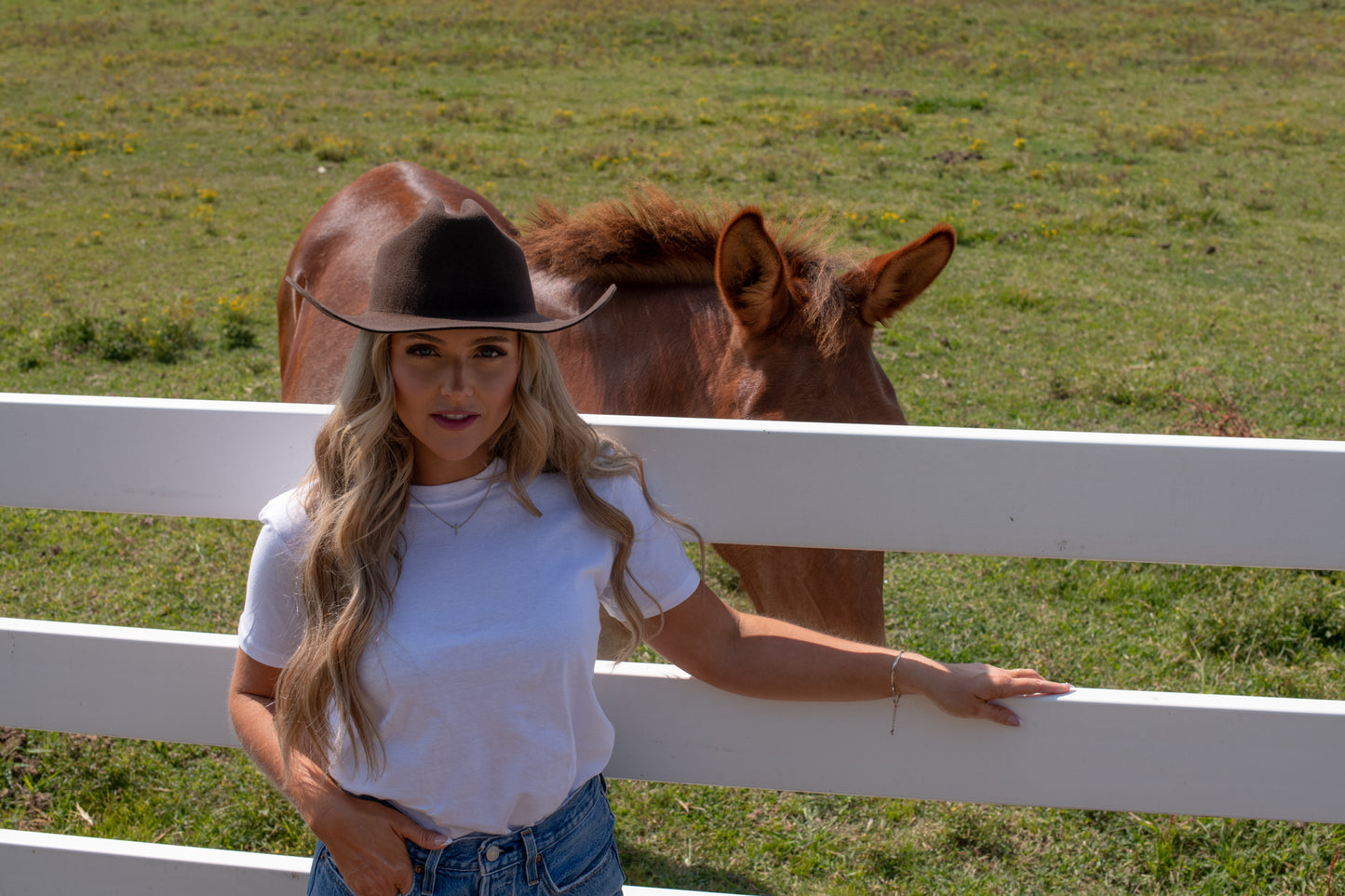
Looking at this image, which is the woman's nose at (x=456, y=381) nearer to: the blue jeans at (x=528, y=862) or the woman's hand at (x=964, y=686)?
the blue jeans at (x=528, y=862)

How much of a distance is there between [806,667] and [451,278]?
2.70ft

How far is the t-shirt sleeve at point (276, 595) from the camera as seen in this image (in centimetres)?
155

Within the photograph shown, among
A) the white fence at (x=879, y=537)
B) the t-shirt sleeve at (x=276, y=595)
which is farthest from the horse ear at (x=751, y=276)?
the t-shirt sleeve at (x=276, y=595)

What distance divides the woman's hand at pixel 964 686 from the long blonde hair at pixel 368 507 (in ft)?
1.40

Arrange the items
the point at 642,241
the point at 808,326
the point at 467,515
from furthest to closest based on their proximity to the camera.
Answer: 1. the point at 642,241
2. the point at 808,326
3. the point at 467,515

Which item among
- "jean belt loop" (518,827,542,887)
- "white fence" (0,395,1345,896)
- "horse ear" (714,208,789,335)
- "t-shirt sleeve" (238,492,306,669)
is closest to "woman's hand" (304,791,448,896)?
"jean belt loop" (518,827,542,887)

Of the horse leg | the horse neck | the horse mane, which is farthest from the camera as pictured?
the horse mane

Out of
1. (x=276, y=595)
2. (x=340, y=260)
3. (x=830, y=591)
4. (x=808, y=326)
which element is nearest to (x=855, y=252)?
(x=808, y=326)

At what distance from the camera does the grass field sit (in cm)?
300

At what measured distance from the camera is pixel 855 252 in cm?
260

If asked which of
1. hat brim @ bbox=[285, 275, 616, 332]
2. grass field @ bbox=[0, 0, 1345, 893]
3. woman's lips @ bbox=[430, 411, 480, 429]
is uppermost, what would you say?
hat brim @ bbox=[285, 275, 616, 332]

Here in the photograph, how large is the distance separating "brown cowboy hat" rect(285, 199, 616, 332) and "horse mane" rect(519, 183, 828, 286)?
1.14m

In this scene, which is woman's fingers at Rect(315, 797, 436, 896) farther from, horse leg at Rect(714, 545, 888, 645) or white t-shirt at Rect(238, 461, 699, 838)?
horse leg at Rect(714, 545, 888, 645)

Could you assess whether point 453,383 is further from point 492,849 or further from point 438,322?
point 492,849
